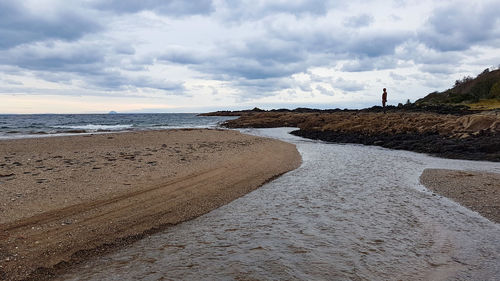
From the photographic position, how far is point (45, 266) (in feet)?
15.8

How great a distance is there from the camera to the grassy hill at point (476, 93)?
49.1 meters

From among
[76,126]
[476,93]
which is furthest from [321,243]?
[476,93]

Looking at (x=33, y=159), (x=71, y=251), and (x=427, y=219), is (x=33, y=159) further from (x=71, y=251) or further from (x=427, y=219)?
(x=427, y=219)

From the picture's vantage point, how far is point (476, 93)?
58188mm

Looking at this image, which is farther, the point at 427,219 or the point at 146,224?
the point at 427,219

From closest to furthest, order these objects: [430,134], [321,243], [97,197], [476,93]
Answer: [321,243] < [97,197] < [430,134] < [476,93]

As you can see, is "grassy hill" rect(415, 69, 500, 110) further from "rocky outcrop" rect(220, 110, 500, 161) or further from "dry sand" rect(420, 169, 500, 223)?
"dry sand" rect(420, 169, 500, 223)

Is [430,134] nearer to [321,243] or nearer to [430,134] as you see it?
[430,134]

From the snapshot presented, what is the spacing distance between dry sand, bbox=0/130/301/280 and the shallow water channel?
1.93 feet

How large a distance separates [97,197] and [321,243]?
5.58 m

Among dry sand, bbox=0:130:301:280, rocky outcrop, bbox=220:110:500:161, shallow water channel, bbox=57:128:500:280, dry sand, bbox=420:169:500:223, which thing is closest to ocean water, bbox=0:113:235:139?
dry sand, bbox=0:130:301:280

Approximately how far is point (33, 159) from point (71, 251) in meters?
10.3

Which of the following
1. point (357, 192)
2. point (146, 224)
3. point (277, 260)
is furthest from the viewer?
point (357, 192)

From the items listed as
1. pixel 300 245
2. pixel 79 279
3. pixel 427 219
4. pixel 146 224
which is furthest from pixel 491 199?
pixel 79 279
